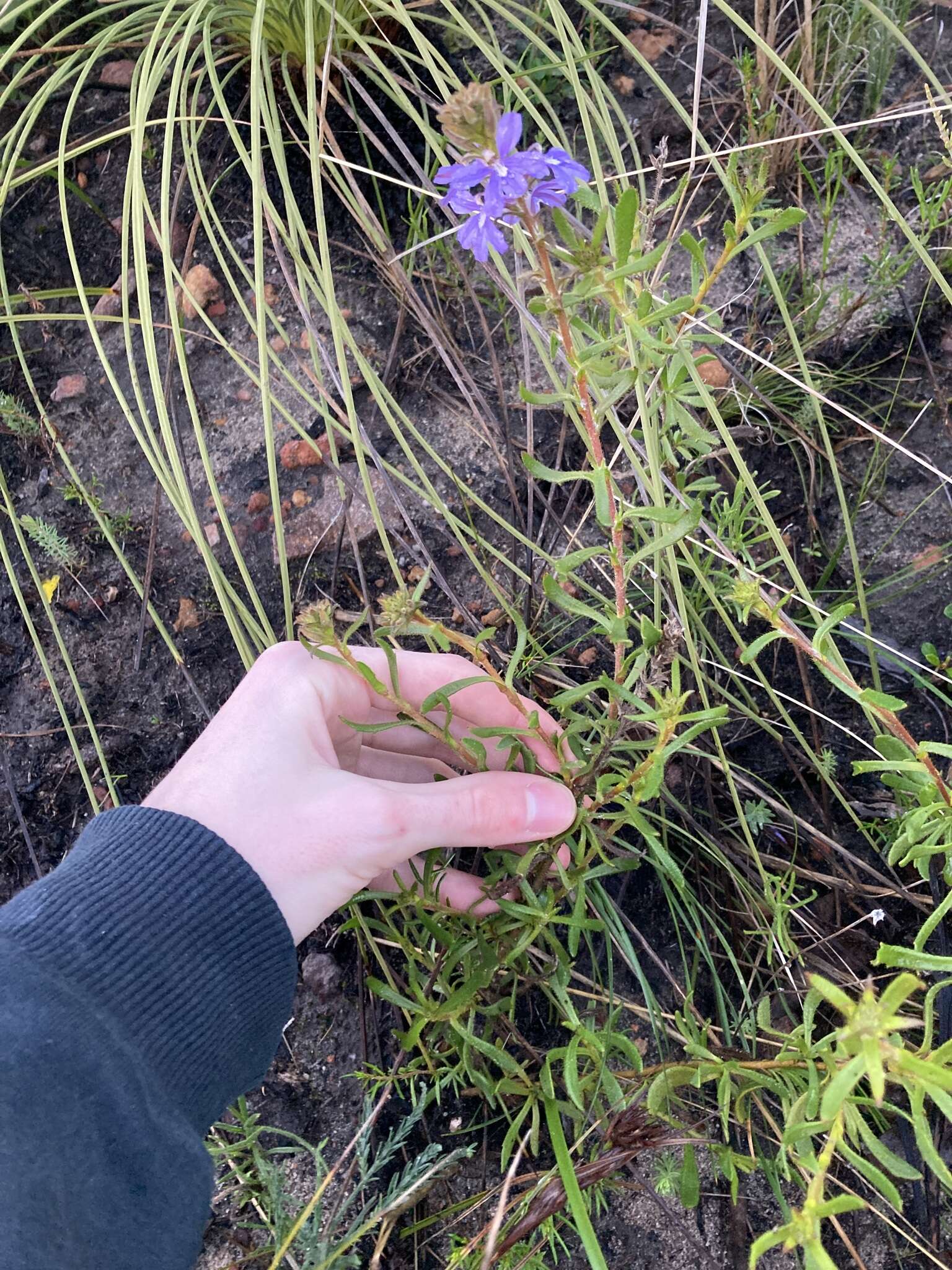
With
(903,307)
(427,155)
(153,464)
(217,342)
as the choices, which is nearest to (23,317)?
(217,342)

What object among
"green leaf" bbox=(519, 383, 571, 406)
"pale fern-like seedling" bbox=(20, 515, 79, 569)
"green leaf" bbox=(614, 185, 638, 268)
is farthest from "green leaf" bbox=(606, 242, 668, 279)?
"pale fern-like seedling" bbox=(20, 515, 79, 569)

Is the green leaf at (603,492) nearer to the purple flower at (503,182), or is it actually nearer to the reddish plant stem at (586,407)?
the reddish plant stem at (586,407)

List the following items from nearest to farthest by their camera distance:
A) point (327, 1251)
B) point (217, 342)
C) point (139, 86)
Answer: point (327, 1251) < point (139, 86) < point (217, 342)

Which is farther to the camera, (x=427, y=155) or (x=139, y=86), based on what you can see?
(x=427, y=155)

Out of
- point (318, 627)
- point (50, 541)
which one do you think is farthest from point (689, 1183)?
point (50, 541)

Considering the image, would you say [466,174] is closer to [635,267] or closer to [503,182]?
[503,182]

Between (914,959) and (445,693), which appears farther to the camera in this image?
(445,693)

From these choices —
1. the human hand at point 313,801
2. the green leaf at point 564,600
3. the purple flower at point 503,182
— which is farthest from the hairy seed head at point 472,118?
the human hand at point 313,801

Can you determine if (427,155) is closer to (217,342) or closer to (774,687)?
(217,342)
